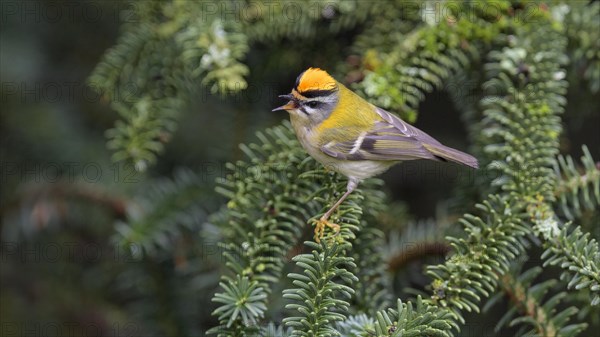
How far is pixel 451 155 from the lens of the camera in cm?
231

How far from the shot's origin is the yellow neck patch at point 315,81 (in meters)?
2.33

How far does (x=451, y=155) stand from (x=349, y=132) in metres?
0.45

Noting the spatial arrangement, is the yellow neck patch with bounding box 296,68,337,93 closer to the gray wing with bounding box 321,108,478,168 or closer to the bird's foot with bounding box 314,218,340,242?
the gray wing with bounding box 321,108,478,168

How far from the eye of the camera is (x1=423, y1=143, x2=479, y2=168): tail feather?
2151 mm

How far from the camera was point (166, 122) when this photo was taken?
2326mm

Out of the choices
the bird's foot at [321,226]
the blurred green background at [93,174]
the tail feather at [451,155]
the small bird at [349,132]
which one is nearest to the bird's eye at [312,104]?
the small bird at [349,132]

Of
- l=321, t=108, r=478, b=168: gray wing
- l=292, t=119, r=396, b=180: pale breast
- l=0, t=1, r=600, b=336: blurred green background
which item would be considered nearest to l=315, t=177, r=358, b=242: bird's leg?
l=292, t=119, r=396, b=180: pale breast

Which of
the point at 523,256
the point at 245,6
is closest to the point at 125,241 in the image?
the point at 245,6

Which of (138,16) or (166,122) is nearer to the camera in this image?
(166,122)

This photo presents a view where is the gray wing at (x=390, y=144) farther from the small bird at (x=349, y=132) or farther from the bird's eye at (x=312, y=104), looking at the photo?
the bird's eye at (x=312, y=104)

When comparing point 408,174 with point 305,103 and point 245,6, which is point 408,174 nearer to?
point 305,103

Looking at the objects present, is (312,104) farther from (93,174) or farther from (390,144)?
(93,174)

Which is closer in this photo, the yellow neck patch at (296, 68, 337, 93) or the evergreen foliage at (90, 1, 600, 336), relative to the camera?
the evergreen foliage at (90, 1, 600, 336)

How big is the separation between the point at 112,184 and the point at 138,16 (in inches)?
26.2
